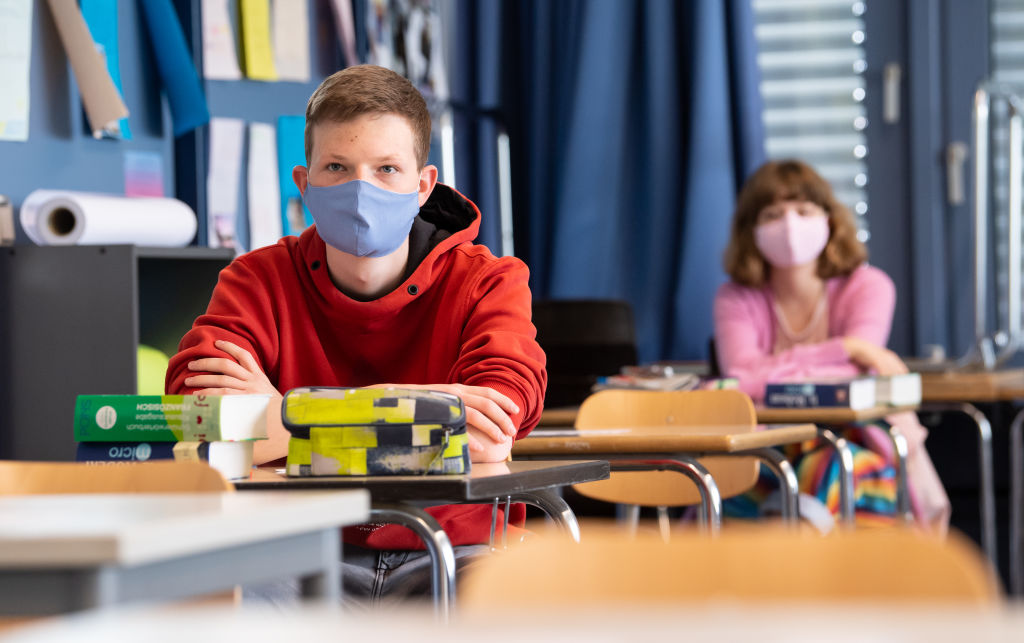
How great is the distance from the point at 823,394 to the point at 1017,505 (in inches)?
45.7

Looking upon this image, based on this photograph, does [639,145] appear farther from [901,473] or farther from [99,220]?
[99,220]

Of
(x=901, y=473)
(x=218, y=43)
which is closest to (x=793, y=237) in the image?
(x=901, y=473)

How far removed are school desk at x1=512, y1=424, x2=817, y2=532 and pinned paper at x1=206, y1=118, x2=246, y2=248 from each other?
124 cm

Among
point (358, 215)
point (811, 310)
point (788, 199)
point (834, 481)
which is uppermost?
point (788, 199)

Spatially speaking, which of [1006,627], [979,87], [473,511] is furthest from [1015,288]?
[1006,627]

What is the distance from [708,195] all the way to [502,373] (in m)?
2.53

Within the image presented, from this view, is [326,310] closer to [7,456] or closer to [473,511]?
[473,511]

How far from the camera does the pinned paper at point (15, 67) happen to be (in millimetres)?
2938

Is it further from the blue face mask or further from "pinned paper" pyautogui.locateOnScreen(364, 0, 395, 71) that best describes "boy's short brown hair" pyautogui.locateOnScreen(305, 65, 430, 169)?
"pinned paper" pyautogui.locateOnScreen(364, 0, 395, 71)

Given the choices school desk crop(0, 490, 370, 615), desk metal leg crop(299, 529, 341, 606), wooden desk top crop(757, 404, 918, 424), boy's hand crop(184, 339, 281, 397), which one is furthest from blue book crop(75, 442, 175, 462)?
wooden desk top crop(757, 404, 918, 424)

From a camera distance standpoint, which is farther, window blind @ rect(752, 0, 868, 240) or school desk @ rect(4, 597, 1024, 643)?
window blind @ rect(752, 0, 868, 240)

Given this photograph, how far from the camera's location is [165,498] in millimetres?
1278

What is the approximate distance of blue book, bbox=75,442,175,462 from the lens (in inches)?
68.2

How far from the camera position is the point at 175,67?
131 inches
